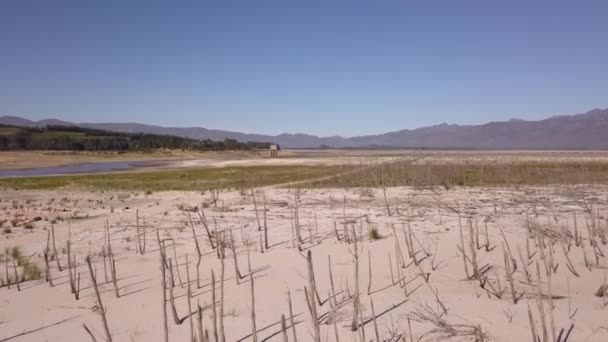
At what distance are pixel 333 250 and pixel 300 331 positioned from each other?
13.1ft

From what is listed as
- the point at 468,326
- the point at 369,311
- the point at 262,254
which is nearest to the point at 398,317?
the point at 369,311

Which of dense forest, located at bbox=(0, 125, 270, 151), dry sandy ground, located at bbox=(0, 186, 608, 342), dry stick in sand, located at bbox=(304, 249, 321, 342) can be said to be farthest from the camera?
dense forest, located at bbox=(0, 125, 270, 151)

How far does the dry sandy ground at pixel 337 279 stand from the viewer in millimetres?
6531

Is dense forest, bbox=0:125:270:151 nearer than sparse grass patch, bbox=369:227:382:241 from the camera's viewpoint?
No

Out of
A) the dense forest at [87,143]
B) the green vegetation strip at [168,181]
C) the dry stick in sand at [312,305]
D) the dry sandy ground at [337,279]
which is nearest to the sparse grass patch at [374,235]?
the dry sandy ground at [337,279]

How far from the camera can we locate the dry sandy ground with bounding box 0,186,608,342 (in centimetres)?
653

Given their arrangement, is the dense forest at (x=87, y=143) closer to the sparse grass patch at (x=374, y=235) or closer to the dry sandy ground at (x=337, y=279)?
the dry sandy ground at (x=337, y=279)

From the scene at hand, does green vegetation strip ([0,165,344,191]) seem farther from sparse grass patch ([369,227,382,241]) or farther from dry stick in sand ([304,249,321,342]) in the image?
dry stick in sand ([304,249,321,342])

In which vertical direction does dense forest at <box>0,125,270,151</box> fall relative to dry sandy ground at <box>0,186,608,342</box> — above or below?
above

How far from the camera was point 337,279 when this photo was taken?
8.62m

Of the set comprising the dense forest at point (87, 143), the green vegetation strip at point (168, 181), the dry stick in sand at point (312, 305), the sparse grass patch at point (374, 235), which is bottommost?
the green vegetation strip at point (168, 181)

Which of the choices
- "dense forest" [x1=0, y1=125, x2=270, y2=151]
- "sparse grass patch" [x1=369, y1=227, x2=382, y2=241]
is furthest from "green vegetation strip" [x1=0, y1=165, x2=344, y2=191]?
"dense forest" [x1=0, y1=125, x2=270, y2=151]

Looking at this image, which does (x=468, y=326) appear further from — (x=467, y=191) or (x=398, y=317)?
(x=467, y=191)

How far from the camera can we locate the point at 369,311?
7027mm
